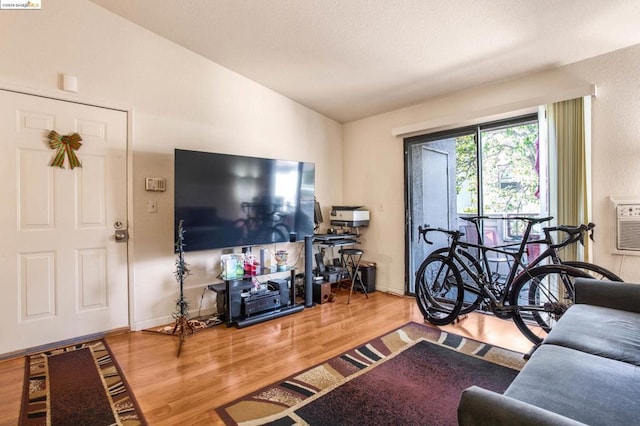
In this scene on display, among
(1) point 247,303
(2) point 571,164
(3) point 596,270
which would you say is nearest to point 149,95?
(1) point 247,303

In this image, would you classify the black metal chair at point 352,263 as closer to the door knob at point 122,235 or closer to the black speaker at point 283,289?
the black speaker at point 283,289

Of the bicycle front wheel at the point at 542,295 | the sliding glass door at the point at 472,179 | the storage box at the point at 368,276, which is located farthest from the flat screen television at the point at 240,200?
the bicycle front wheel at the point at 542,295

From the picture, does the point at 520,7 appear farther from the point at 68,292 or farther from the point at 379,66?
the point at 68,292

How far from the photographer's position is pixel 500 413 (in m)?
0.78

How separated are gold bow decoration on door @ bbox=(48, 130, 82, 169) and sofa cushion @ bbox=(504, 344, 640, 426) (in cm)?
338

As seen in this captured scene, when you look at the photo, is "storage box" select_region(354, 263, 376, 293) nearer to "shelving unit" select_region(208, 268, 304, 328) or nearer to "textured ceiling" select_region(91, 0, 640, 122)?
"shelving unit" select_region(208, 268, 304, 328)

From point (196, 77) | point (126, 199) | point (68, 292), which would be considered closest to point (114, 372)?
point (68, 292)

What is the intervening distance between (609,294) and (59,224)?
4091 mm

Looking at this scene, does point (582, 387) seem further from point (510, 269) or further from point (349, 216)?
point (349, 216)

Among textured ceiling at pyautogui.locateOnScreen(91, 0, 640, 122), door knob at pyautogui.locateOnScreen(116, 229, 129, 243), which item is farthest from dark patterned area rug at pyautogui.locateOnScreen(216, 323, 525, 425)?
textured ceiling at pyautogui.locateOnScreen(91, 0, 640, 122)

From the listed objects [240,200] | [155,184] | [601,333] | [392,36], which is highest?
[392,36]

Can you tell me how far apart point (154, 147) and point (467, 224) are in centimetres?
344

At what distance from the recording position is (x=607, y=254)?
2561 millimetres

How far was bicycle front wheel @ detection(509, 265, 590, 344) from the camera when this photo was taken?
92.5 inches
